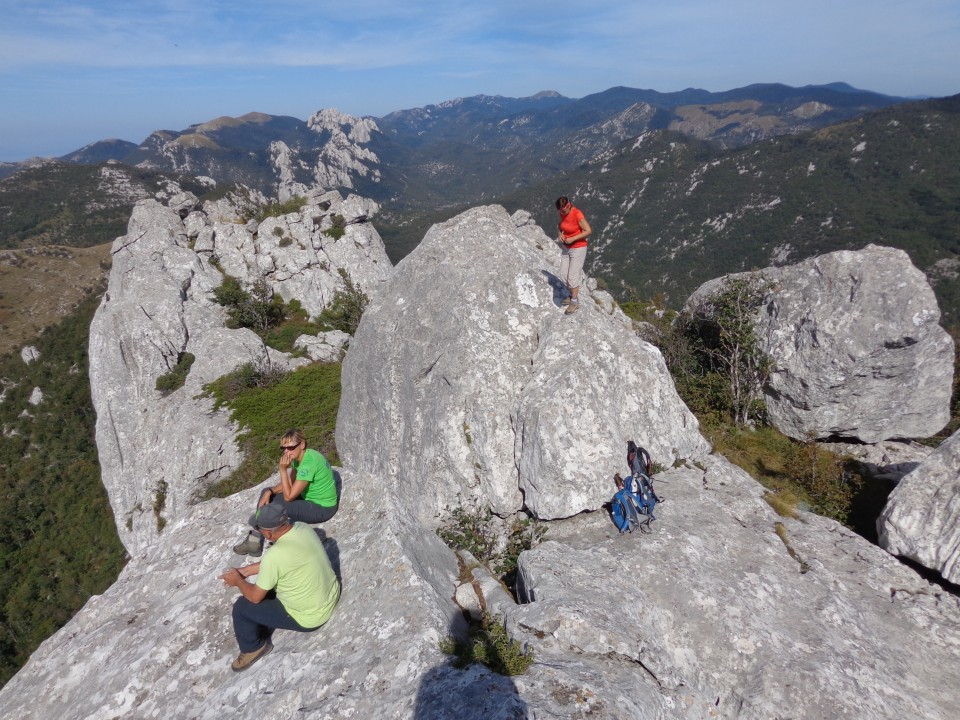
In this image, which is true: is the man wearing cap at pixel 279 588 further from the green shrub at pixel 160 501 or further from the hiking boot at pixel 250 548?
the green shrub at pixel 160 501

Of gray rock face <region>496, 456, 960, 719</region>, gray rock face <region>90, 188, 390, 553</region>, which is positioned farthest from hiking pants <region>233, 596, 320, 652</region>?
gray rock face <region>90, 188, 390, 553</region>

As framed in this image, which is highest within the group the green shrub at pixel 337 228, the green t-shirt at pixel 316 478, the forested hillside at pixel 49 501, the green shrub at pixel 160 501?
the green shrub at pixel 337 228

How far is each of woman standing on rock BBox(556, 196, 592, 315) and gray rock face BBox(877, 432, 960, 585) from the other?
30.2 ft

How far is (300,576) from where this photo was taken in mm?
7078

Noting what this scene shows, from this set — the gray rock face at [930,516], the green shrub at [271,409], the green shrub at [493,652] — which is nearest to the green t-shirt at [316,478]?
the green shrub at [493,652]

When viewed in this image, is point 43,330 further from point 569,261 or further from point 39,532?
point 569,261

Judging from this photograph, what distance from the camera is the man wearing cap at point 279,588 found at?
6.77 metres

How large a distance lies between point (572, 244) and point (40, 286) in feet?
443

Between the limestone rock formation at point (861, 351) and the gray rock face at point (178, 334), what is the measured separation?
861 inches

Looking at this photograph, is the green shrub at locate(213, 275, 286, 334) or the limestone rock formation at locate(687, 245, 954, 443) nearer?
the limestone rock formation at locate(687, 245, 954, 443)

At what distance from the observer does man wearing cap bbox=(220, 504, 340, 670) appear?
6.77 m

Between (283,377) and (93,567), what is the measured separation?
36.0 m

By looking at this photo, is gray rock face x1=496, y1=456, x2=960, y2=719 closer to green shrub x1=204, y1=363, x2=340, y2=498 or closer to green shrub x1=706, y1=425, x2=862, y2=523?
green shrub x1=706, y1=425, x2=862, y2=523

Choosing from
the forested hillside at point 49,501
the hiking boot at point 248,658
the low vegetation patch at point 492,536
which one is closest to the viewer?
the hiking boot at point 248,658
